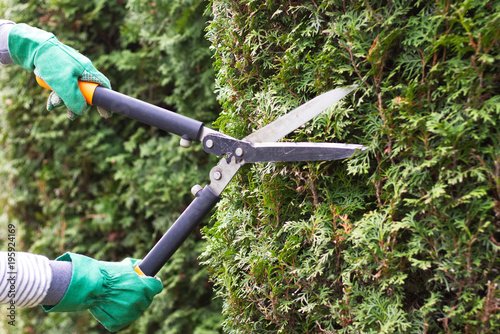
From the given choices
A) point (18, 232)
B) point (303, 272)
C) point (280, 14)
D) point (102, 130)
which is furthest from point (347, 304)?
point (18, 232)

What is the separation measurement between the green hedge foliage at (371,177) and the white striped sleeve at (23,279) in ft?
2.50

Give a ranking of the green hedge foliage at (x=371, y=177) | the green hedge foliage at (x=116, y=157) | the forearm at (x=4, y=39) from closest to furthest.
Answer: the green hedge foliage at (x=371, y=177) → the forearm at (x=4, y=39) → the green hedge foliage at (x=116, y=157)

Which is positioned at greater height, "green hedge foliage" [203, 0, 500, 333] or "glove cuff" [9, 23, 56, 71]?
"glove cuff" [9, 23, 56, 71]

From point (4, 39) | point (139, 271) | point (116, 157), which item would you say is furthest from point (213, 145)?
point (116, 157)

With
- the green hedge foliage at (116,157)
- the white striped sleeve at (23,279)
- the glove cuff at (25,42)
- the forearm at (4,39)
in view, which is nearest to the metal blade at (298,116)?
the white striped sleeve at (23,279)

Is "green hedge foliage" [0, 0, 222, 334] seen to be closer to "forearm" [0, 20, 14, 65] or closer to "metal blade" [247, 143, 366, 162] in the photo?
"forearm" [0, 20, 14, 65]

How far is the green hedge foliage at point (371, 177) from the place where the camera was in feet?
4.48

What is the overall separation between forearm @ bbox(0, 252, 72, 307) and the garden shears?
0.31 meters

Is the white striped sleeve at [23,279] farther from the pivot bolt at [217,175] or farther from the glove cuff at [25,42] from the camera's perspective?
the glove cuff at [25,42]

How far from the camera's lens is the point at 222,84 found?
2107mm

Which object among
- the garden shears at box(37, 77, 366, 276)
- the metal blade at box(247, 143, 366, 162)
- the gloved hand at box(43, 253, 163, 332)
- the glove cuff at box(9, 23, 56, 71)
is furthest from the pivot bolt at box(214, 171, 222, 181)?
the glove cuff at box(9, 23, 56, 71)

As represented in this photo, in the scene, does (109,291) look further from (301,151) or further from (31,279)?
(301,151)

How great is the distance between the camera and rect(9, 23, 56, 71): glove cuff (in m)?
1.92

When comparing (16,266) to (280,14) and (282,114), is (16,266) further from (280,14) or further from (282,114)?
(280,14)
